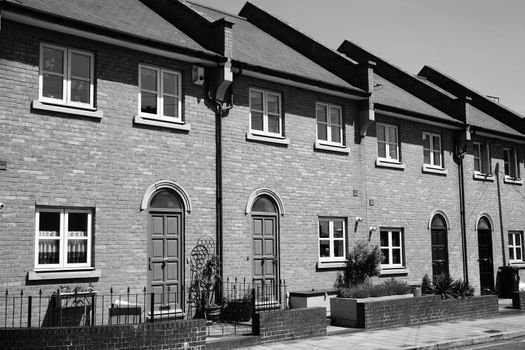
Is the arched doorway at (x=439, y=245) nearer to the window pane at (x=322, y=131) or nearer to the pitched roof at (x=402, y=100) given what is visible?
the pitched roof at (x=402, y=100)

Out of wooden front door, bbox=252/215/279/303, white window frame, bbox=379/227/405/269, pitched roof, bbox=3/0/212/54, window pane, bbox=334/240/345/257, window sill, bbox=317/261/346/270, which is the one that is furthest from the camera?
white window frame, bbox=379/227/405/269

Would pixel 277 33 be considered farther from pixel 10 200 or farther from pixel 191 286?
pixel 10 200

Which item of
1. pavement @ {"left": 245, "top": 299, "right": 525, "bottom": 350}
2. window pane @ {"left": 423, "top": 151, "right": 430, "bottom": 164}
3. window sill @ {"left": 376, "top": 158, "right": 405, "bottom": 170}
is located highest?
window pane @ {"left": 423, "top": 151, "right": 430, "bottom": 164}

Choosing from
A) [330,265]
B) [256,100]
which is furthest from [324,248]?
[256,100]

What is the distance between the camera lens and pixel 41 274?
41.8 ft

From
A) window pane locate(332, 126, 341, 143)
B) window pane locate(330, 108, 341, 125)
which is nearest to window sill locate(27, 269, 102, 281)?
window pane locate(332, 126, 341, 143)

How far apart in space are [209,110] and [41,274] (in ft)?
19.0

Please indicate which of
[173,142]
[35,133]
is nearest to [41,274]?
[35,133]

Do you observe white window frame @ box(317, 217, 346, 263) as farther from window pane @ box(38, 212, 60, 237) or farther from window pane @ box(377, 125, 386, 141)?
window pane @ box(38, 212, 60, 237)

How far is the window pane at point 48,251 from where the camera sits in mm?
13023

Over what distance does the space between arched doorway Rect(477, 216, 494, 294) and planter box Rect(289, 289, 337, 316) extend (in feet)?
30.5

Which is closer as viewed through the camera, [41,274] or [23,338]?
[23,338]

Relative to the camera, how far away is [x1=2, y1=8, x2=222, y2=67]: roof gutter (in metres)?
12.8

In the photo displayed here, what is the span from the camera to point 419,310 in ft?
53.2
